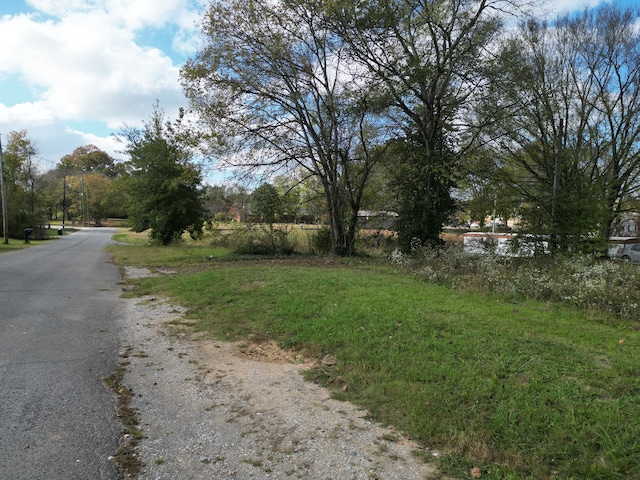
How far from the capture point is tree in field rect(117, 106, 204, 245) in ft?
82.3

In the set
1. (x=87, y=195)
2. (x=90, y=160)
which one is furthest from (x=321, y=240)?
(x=90, y=160)

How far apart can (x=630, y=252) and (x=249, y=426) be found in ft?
95.2

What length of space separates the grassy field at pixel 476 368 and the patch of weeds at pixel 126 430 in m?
2.01

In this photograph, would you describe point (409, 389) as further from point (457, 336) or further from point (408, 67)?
point (408, 67)

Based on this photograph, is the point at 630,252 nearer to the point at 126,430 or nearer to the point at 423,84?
the point at 423,84

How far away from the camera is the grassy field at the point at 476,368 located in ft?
10.7

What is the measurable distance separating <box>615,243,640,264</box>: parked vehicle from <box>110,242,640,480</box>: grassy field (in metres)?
21.9

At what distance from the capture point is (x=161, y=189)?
2500cm

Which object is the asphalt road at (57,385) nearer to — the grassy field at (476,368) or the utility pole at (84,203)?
the grassy field at (476,368)

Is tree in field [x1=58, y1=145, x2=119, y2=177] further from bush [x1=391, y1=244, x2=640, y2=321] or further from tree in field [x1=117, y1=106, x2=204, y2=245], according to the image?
bush [x1=391, y1=244, x2=640, y2=321]

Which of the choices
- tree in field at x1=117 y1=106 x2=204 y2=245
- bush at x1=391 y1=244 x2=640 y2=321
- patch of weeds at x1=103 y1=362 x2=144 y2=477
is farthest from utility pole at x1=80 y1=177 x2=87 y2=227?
patch of weeds at x1=103 y1=362 x2=144 y2=477

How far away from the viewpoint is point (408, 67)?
15.2m

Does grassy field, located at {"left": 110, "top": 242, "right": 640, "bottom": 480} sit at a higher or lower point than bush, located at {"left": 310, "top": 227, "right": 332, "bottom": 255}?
lower

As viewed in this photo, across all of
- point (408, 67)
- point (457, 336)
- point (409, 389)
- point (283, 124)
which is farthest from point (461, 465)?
point (283, 124)
